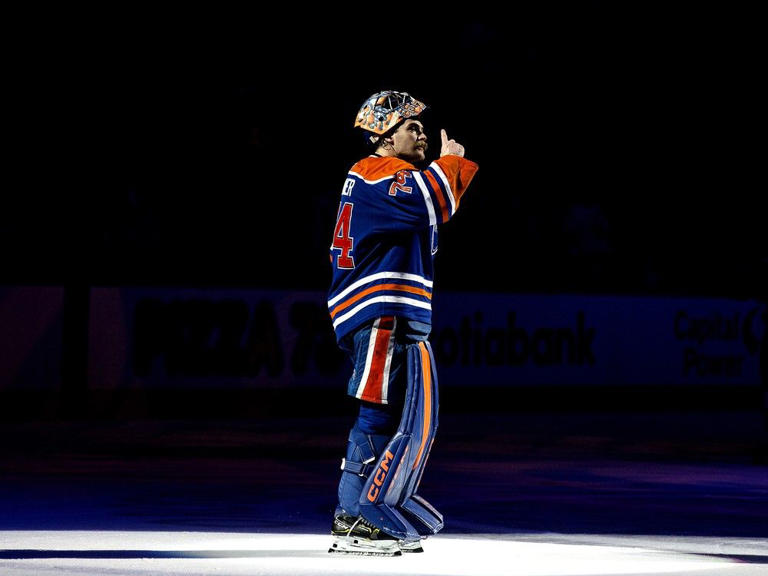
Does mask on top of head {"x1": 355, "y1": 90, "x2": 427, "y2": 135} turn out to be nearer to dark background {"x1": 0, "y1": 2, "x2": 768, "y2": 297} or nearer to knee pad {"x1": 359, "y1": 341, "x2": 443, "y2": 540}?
knee pad {"x1": 359, "y1": 341, "x2": 443, "y2": 540}

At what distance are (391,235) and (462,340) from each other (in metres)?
16.5

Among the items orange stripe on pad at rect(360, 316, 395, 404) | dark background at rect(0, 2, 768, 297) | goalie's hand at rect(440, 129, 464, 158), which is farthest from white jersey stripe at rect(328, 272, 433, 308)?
dark background at rect(0, 2, 768, 297)

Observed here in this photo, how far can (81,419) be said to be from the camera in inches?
805

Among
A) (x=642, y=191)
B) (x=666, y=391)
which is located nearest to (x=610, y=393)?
(x=666, y=391)

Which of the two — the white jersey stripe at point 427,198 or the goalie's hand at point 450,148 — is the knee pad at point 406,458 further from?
the goalie's hand at point 450,148

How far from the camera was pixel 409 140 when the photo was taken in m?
8.08

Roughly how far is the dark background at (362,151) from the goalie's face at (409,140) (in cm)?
1353

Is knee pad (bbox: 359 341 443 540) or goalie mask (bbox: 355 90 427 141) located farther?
goalie mask (bbox: 355 90 427 141)

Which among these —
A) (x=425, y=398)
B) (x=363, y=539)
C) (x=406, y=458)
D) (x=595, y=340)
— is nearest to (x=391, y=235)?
(x=425, y=398)

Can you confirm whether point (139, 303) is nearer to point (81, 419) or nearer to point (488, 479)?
point (81, 419)

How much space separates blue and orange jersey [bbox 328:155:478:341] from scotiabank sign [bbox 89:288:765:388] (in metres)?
13.6

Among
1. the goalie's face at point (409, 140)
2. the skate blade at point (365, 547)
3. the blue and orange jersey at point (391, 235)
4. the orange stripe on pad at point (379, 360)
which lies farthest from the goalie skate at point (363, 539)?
the goalie's face at point (409, 140)

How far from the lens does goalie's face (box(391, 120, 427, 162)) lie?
808cm

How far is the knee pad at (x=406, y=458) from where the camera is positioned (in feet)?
25.4
